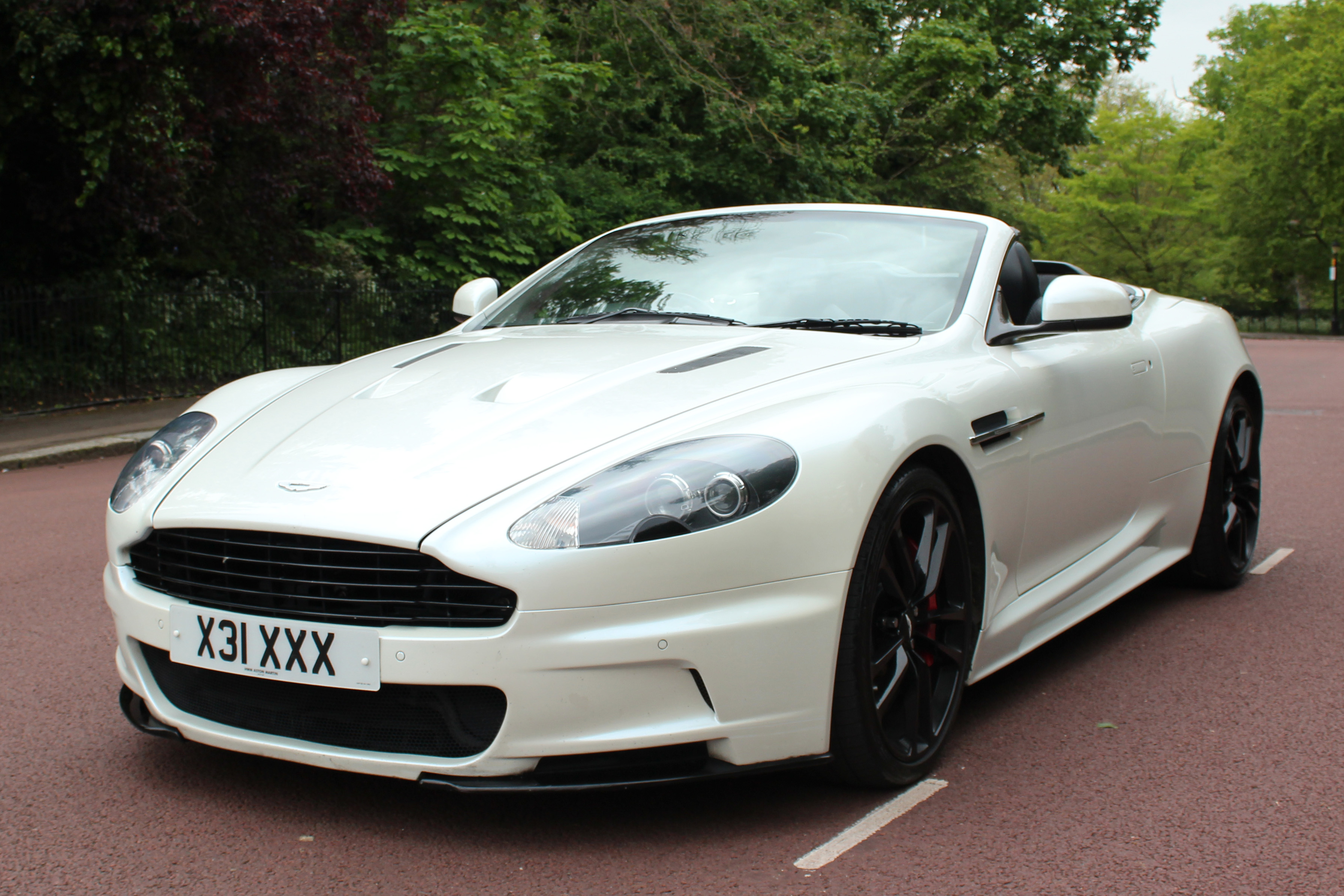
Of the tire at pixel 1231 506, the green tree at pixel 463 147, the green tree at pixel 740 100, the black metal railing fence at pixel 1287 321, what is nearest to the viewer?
the tire at pixel 1231 506

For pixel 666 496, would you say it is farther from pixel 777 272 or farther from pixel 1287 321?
pixel 1287 321

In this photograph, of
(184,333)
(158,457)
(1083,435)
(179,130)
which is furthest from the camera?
(184,333)

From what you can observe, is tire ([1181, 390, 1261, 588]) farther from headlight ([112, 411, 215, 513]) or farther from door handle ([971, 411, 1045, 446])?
headlight ([112, 411, 215, 513])

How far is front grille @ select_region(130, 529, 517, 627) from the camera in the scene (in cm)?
254

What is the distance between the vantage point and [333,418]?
318cm

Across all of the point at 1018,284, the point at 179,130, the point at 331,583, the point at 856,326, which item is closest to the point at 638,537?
the point at 331,583

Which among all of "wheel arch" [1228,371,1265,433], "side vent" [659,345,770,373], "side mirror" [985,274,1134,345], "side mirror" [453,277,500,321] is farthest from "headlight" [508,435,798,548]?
"wheel arch" [1228,371,1265,433]

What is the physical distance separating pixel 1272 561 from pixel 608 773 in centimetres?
416

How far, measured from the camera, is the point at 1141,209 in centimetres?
4684

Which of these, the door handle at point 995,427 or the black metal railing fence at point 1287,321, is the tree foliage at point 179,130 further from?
the black metal railing fence at point 1287,321

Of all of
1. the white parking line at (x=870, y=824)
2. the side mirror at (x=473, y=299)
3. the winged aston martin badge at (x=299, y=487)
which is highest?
the side mirror at (x=473, y=299)

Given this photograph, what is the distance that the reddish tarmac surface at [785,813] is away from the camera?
2555mm

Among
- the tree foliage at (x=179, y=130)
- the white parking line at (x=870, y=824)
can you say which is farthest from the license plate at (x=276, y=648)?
the tree foliage at (x=179, y=130)

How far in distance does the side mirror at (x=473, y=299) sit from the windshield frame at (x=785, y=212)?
53mm
